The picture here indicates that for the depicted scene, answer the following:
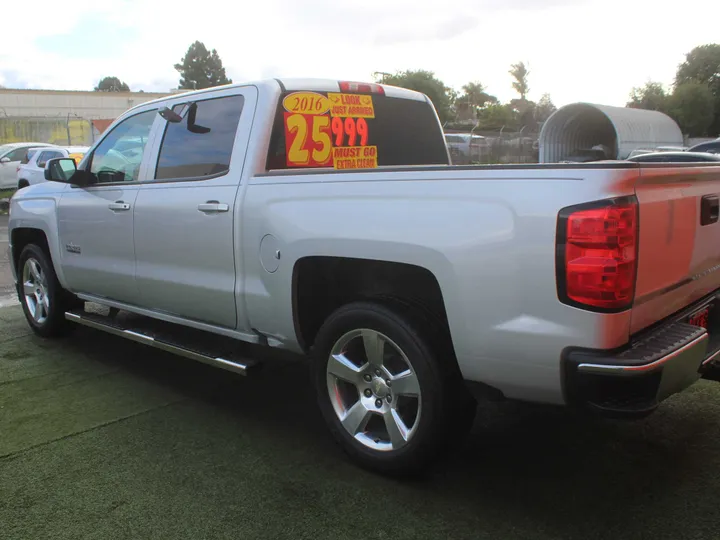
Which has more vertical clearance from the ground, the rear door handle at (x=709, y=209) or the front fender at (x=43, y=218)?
the rear door handle at (x=709, y=209)

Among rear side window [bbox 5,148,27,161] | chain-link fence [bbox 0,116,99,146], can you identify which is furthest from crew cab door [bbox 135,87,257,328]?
chain-link fence [bbox 0,116,99,146]

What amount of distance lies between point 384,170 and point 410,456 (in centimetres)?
130

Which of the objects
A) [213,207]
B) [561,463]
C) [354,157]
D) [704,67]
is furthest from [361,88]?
[704,67]

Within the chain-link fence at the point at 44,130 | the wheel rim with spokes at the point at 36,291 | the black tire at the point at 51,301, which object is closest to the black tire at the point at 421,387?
the black tire at the point at 51,301

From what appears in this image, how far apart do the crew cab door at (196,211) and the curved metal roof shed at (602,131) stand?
2509cm

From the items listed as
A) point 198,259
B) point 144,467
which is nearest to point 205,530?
point 144,467

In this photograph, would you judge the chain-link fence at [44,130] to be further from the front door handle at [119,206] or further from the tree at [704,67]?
the tree at [704,67]

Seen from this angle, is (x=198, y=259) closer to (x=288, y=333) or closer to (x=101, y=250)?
(x=288, y=333)

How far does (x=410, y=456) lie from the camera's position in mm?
3008

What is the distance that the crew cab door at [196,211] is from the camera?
3.76 m

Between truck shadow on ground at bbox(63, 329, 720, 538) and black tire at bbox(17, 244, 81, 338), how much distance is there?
5.38 ft

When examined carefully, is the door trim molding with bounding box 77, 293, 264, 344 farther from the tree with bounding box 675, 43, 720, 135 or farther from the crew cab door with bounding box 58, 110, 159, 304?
the tree with bounding box 675, 43, 720, 135

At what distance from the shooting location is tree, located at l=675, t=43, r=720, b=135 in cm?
5765

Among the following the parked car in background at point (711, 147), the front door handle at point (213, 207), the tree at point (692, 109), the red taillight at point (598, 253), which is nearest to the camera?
the red taillight at point (598, 253)
